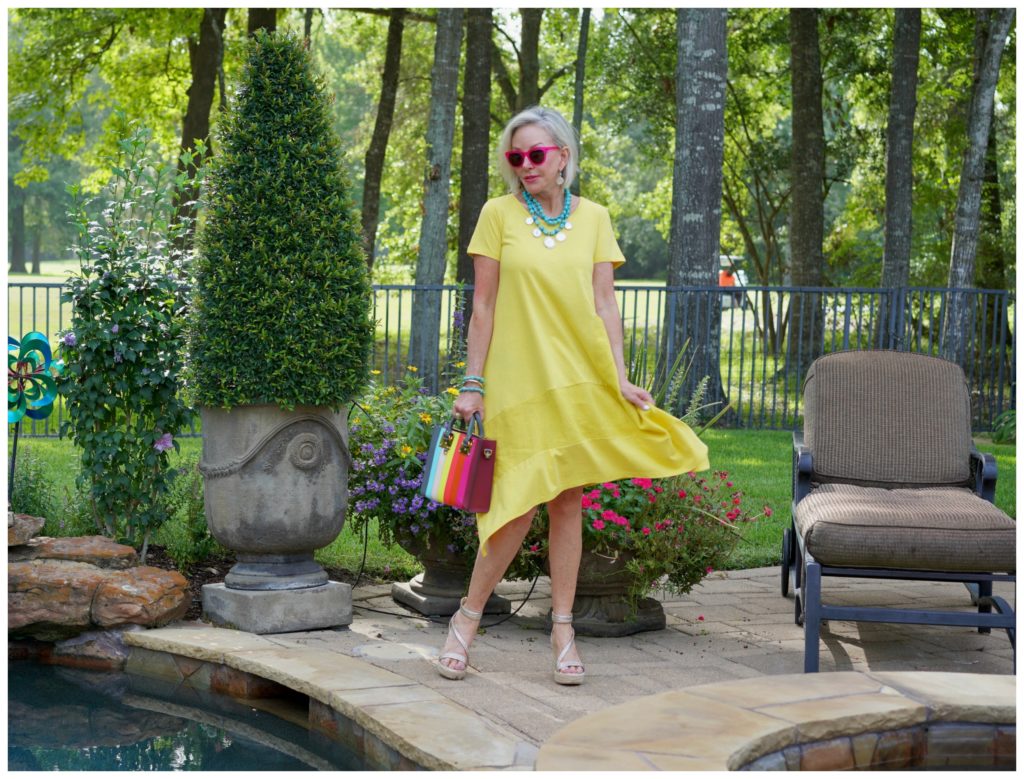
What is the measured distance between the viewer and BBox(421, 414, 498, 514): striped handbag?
160 inches

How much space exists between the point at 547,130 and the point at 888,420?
2.39 metres

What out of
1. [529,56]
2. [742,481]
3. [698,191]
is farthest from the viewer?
[529,56]

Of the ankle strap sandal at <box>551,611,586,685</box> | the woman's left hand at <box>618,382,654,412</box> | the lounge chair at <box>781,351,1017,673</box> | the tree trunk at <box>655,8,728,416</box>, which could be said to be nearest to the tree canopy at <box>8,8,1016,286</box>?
the tree trunk at <box>655,8,728,416</box>

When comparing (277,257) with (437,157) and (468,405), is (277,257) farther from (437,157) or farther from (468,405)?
(437,157)

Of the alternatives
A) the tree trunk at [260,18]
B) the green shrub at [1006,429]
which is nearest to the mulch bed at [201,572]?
the green shrub at [1006,429]

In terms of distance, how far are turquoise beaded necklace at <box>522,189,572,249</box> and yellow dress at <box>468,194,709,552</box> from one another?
2 cm

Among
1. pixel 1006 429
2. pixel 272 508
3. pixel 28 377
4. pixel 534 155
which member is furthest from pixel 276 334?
pixel 1006 429

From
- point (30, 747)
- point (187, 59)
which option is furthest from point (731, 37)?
point (30, 747)

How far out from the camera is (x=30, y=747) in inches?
149

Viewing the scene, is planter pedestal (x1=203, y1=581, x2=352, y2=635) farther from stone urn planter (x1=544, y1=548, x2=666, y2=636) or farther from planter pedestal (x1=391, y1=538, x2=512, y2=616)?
stone urn planter (x1=544, y1=548, x2=666, y2=636)

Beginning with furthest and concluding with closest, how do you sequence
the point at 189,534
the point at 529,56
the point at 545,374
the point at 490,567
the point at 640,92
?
the point at 640,92 → the point at 529,56 → the point at 189,534 → the point at 490,567 → the point at 545,374

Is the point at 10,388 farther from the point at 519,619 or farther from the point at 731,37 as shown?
the point at 731,37

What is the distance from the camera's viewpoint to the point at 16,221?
56438 mm

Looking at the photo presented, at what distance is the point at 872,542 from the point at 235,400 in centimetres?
247
